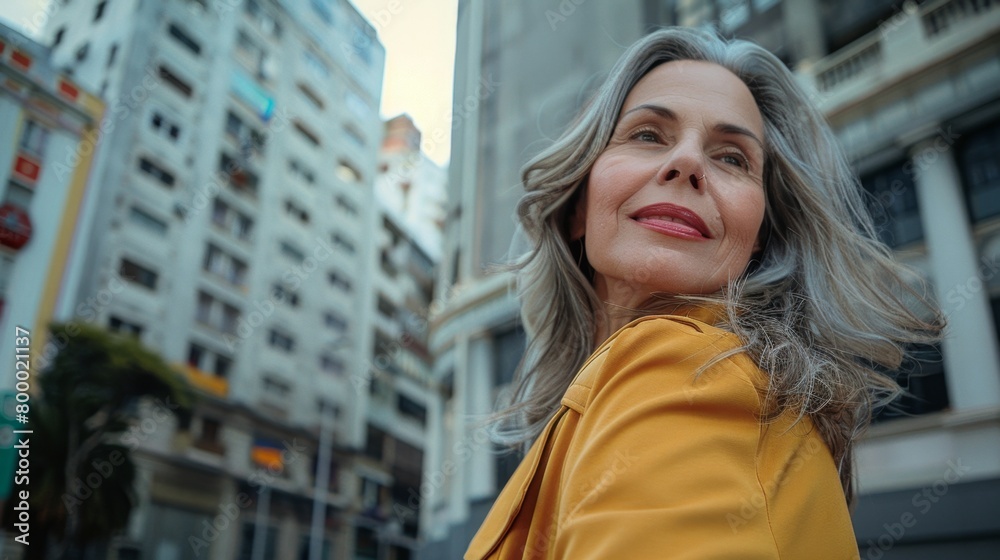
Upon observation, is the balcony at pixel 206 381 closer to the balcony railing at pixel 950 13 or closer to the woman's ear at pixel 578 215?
the woman's ear at pixel 578 215

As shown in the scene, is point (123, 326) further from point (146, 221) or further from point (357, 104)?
point (357, 104)

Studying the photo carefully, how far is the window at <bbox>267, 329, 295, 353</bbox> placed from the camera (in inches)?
299

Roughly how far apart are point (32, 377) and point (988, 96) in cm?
742

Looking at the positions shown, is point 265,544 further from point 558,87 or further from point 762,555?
point 762,555

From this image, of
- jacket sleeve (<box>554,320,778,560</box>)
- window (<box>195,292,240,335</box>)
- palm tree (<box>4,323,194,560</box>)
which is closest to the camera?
jacket sleeve (<box>554,320,778,560</box>)

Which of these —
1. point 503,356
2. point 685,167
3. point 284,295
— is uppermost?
point 503,356

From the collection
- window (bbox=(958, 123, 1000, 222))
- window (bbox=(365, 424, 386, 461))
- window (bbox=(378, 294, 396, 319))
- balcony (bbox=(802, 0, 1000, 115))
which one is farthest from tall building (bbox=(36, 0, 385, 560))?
window (bbox=(958, 123, 1000, 222))

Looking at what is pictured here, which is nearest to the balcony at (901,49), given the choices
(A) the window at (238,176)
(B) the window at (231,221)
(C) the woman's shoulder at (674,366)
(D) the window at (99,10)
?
(A) the window at (238,176)

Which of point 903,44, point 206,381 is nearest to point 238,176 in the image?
point 206,381

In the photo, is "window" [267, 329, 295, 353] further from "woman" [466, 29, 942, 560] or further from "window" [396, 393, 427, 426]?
"window" [396, 393, 427, 426]

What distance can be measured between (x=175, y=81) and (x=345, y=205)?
11.0 feet

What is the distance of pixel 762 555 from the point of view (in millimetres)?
444

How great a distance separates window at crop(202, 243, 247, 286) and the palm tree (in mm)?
1393

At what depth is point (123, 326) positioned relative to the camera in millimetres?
5875
